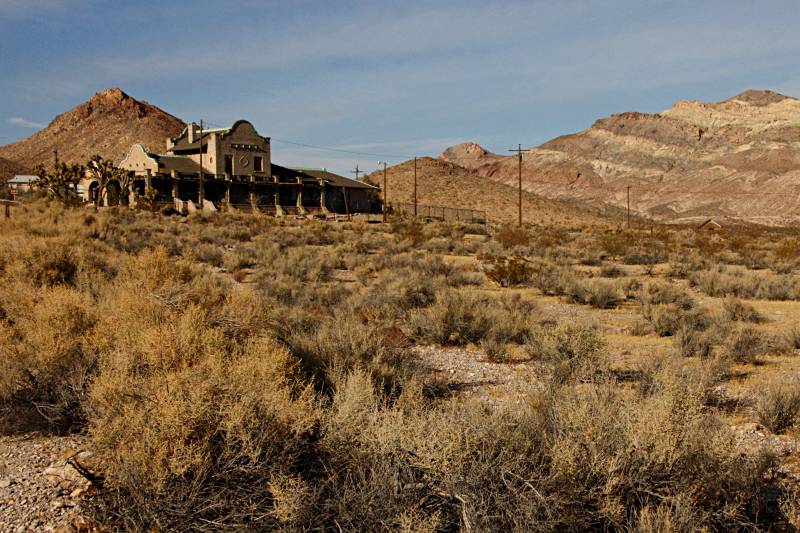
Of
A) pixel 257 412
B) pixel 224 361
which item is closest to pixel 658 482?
pixel 257 412

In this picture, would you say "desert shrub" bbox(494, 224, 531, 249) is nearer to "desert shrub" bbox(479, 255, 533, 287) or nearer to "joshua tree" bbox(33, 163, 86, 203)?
"desert shrub" bbox(479, 255, 533, 287)

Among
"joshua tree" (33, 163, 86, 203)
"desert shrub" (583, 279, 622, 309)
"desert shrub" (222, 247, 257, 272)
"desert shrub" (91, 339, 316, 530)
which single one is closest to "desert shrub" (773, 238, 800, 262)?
"desert shrub" (583, 279, 622, 309)

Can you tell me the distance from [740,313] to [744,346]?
373 cm

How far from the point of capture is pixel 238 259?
18.6 m

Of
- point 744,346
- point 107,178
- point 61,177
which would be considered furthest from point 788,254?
point 61,177

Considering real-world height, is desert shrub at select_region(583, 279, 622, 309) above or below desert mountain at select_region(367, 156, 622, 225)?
below

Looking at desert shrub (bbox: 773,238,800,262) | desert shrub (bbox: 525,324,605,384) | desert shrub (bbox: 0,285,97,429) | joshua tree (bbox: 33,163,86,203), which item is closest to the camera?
desert shrub (bbox: 0,285,97,429)

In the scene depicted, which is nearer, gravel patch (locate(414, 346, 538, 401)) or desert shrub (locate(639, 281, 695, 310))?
gravel patch (locate(414, 346, 538, 401))

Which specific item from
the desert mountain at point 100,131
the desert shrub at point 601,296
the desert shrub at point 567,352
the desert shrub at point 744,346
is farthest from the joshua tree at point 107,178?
the desert mountain at point 100,131

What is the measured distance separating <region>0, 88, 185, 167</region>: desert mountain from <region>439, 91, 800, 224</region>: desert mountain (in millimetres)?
72477

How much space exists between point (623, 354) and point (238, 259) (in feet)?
40.4

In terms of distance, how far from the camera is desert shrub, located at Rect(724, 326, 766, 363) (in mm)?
9109

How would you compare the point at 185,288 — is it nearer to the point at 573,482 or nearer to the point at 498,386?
the point at 498,386

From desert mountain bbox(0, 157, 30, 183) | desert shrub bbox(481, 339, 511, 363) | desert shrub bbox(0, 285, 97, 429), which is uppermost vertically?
desert mountain bbox(0, 157, 30, 183)
